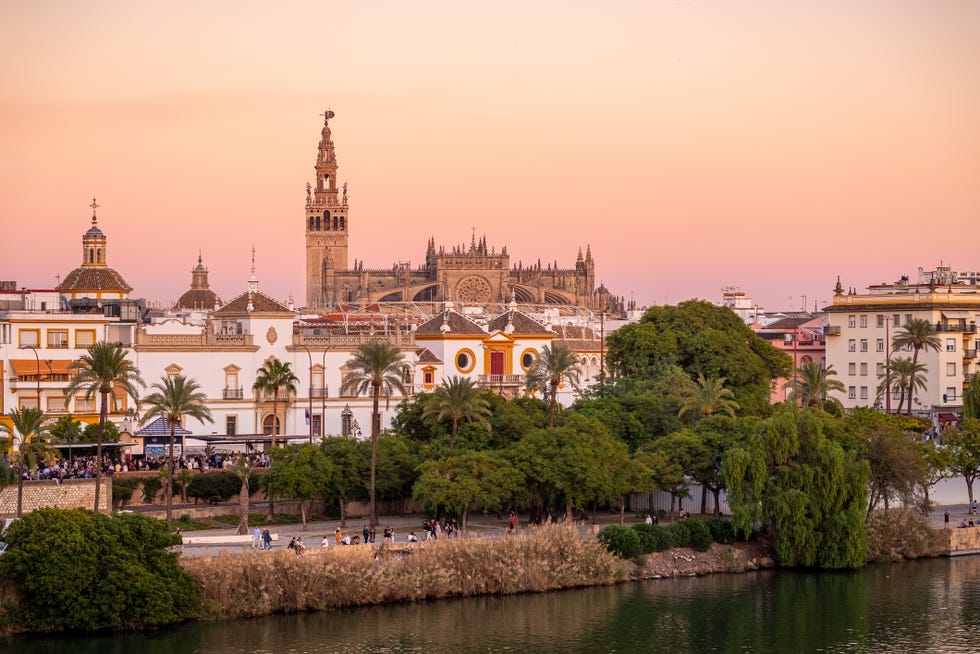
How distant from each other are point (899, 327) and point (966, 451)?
2622 cm

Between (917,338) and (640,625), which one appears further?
(917,338)

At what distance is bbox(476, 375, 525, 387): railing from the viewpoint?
87.6 meters

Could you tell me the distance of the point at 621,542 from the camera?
→ 57688mm

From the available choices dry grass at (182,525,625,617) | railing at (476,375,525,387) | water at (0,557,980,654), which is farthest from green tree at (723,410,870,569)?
railing at (476,375,525,387)

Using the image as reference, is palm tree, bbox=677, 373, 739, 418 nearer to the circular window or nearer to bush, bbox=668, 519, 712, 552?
bush, bbox=668, 519, 712, 552

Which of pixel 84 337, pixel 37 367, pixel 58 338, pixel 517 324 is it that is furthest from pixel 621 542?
pixel 517 324

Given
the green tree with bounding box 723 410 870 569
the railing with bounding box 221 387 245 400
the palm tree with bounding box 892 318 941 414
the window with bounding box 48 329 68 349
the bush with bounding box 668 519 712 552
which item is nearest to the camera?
the bush with bounding box 668 519 712 552

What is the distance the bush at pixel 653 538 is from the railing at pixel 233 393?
23.2m

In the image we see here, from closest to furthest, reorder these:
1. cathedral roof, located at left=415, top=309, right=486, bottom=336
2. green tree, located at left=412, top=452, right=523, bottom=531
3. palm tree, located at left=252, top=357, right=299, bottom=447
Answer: green tree, located at left=412, top=452, right=523, bottom=531, palm tree, located at left=252, top=357, right=299, bottom=447, cathedral roof, located at left=415, top=309, right=486, bottom=336

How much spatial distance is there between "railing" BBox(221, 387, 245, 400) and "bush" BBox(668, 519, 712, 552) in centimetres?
2353

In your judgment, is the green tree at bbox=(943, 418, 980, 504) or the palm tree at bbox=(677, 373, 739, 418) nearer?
the palm tree at bbox=(677, 373, 739, 418)

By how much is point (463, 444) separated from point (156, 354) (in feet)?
55.9

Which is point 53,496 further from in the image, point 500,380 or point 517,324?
point 517,324

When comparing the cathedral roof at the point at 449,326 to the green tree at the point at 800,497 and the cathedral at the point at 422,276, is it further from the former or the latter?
the cathedral at the point at 422,276
